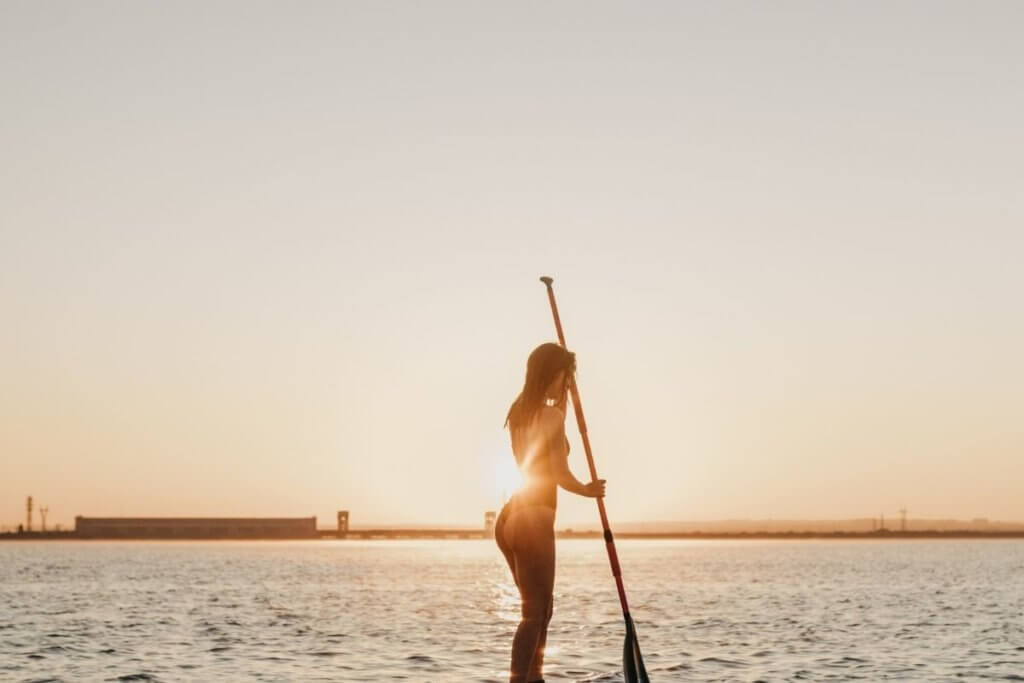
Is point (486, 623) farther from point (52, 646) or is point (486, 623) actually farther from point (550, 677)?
point (550, 677)

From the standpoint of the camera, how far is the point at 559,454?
10.8 meters

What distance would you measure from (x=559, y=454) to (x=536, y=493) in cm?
35

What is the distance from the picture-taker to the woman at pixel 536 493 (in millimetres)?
10781

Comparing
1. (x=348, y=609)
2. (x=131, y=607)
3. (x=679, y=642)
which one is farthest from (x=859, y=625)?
(x=131, y=607)

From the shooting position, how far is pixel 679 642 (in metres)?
27.7

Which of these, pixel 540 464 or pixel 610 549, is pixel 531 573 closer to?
pixel 540 464

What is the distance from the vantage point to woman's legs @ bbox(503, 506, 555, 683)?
10.8 meters

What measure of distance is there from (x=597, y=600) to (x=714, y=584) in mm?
18932

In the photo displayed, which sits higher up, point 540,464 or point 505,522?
point 540,464

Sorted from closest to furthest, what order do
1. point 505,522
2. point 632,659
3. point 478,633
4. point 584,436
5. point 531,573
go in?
point 531,573, point 505,522, point 584,436, point 632,659, point 478,633

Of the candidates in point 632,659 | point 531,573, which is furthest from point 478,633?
point 531,573

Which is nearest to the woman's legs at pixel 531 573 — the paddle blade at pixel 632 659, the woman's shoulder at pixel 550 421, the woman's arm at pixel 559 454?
the woman's arm at pixel 559 454

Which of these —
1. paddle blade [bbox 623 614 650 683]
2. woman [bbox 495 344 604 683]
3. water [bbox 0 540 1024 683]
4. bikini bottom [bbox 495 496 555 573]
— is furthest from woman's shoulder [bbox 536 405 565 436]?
water [bbox 0 540 1024 683]

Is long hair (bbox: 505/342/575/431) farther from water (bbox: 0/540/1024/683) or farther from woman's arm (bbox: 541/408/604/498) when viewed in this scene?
water (bbox: 0/540/1024/683)
